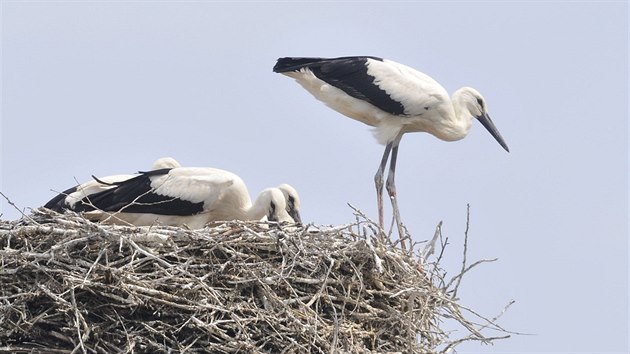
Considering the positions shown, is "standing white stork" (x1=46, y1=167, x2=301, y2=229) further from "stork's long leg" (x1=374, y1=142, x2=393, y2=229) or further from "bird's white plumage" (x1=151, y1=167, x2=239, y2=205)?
"stork's long leg" (x1=374, y1=142, x2=393, y2=229)

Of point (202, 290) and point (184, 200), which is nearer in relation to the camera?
point (202, 290)

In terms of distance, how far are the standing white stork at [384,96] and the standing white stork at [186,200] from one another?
145 cm

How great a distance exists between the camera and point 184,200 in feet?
38.3

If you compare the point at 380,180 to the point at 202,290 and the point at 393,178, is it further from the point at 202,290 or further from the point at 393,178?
the point at 202,290

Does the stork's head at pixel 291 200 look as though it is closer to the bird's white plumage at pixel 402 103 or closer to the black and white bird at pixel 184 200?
the black and white bird at pixel 184 200

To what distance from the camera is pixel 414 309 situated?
10391mm

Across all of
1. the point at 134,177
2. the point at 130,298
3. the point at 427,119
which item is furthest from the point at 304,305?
the point at 427,119

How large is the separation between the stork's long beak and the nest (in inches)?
131

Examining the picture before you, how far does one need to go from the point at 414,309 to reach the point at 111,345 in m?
1.88

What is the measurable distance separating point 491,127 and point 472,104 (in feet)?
0.95

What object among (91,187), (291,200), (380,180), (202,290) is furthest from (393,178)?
(202,290)

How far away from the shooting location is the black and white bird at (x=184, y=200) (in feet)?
38.0

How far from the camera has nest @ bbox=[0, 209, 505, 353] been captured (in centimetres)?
973

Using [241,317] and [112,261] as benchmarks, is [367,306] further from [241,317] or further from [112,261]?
[112,261]
